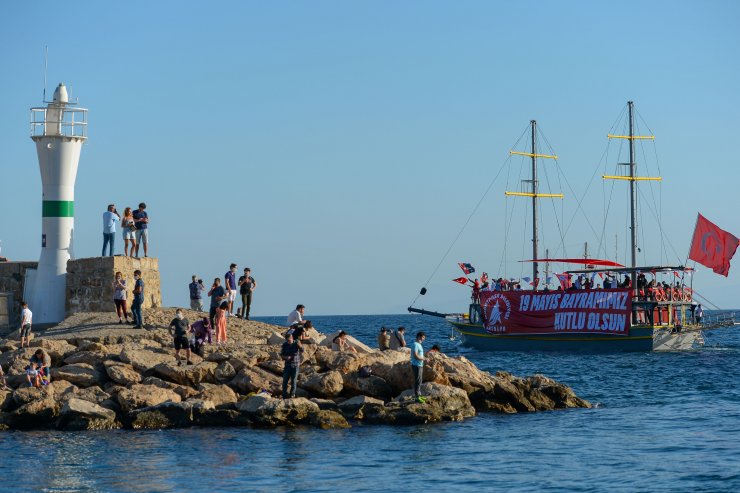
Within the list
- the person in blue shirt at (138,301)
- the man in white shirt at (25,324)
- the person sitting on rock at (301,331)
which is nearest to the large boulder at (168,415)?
the person sitting on rock at (301,331)

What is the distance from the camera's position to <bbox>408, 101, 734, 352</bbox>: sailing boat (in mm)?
48344

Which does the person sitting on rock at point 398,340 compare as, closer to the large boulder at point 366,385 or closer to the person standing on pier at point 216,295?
the large boulder at point 366,385

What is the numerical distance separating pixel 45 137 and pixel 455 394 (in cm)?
1436

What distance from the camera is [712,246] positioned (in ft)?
158

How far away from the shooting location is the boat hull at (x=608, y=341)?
158 ft

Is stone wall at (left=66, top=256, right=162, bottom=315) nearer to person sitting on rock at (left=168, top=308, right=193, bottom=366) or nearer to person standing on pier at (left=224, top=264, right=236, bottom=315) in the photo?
person standing on pier at (left=224, top=264, right=236, bottom=315)

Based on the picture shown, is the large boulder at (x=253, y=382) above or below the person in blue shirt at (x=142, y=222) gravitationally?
below

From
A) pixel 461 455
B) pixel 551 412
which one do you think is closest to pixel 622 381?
pixel 551 412

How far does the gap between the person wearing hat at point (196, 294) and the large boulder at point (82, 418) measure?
7423mm

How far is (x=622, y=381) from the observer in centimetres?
3488

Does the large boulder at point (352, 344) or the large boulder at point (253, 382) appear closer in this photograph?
the large boulder at point (253, 382)

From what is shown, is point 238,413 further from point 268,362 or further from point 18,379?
point 18,379

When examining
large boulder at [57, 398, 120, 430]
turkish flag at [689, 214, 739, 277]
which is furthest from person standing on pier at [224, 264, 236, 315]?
turkish flag at [689, 214, 739, 277]

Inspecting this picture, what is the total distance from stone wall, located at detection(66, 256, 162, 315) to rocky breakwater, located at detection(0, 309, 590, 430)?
78.9 inches
